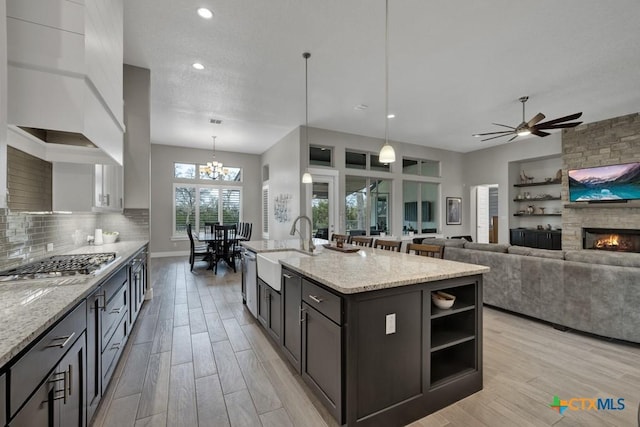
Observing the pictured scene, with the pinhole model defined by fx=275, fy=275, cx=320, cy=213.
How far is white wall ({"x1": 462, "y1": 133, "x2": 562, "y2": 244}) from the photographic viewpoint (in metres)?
6.97

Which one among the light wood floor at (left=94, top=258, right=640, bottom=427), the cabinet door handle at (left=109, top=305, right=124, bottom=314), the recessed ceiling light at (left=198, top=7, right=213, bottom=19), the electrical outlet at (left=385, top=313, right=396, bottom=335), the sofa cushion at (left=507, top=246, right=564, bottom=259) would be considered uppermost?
the recessed ceiling light at (left=198, top=7, right=213, bottom=19)

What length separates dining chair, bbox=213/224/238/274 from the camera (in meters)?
5.99

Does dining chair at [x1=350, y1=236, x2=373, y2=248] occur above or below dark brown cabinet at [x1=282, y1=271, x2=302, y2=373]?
above

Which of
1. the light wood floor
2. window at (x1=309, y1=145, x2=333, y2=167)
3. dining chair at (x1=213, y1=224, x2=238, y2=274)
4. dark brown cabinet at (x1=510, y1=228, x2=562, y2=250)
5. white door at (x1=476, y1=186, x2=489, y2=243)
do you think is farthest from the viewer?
white door at (x1=476, y1=186, x2=489, y2=243)

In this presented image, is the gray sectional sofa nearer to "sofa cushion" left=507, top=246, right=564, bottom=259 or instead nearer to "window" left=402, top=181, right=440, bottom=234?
"sofa cushion" left=507, top=246, right=564, bottom=259

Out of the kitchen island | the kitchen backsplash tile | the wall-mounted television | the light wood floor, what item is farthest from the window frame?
the wall-mounted television

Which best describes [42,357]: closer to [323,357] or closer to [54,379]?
[54,379]

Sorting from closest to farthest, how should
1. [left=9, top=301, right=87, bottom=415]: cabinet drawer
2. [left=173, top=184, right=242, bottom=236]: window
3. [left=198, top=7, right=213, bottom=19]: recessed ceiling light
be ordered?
[left=9, top=301, right=87, bottom=415]: cabinet drawer
[left=198, top=7, right=213, bottom=19]: recessed ceiling light
[left=173, top=184, right=242, bottom=236]: window

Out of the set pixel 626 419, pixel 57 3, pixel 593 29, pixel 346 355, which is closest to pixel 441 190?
pixel 593 29

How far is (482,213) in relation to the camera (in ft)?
29.1

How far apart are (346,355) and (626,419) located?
Result: 1.88 metres

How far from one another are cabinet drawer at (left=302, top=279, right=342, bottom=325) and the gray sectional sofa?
2764 mm

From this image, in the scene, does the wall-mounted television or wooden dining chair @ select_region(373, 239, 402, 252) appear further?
the wall-mounted television

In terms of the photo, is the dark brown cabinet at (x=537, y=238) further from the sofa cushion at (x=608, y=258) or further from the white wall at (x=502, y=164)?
the sofa cushion at (x=608, y=258)
